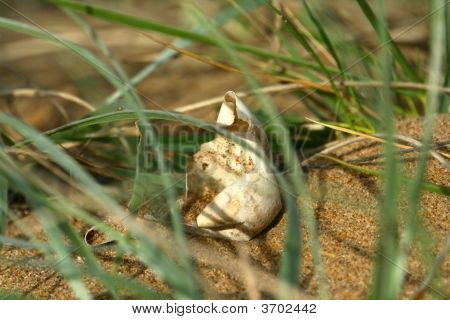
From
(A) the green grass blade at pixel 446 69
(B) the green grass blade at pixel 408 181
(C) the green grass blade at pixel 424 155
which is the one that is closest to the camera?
(C) the green grass blade at pixel 424 155

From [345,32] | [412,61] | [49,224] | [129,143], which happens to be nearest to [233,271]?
[49,224]

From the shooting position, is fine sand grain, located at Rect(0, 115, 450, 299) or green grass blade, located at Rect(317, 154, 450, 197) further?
green grass blade, located at Rect(317, 154, 450, 197)

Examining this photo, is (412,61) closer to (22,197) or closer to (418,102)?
(418,102)

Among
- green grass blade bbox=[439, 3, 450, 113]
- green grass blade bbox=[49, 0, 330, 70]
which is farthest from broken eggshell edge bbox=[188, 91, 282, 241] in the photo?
green grass blade bbox=[439, 3, 450, 113]

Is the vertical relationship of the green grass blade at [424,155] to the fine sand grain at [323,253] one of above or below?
above

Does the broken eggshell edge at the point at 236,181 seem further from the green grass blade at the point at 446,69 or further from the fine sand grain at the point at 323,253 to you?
the green grass blade at the point at 446,69

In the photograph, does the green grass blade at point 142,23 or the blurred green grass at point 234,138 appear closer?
the blurred green grass at point 234,138
